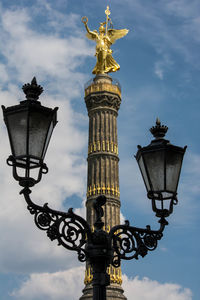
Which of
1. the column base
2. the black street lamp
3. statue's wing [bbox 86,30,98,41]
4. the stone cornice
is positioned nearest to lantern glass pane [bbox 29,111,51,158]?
the black street lamp

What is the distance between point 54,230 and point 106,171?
963 inches

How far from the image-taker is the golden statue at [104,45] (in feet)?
106

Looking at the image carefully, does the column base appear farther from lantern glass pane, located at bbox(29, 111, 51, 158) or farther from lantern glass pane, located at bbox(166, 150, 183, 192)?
lantern glass pane, located at bbox(29, 111, 51, 158)

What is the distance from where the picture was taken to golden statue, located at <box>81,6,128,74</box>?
32.2 metres

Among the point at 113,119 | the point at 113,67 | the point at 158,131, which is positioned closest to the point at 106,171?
the point at 113,119

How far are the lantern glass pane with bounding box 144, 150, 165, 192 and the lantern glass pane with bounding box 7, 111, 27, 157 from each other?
1.15 meters

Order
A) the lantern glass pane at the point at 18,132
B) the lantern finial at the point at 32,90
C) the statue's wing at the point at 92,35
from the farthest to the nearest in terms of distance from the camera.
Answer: the statue's wing at the point at 92,35
the lantern finial at the point at 32,90
the lantern glass pane at the point at 18,132

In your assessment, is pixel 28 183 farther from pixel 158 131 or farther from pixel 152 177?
pixel 158 131

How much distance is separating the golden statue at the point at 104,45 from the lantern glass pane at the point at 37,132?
92.3ft

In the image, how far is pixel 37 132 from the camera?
171 inches

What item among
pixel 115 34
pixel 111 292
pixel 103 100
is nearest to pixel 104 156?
pixel 103 100

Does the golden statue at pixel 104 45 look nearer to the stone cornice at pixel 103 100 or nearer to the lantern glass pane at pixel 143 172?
the stone cornice at pixel 103 100

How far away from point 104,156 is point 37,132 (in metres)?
25.0

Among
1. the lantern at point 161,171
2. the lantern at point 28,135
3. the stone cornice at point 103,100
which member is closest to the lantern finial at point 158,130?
the lantern at point 161,171
